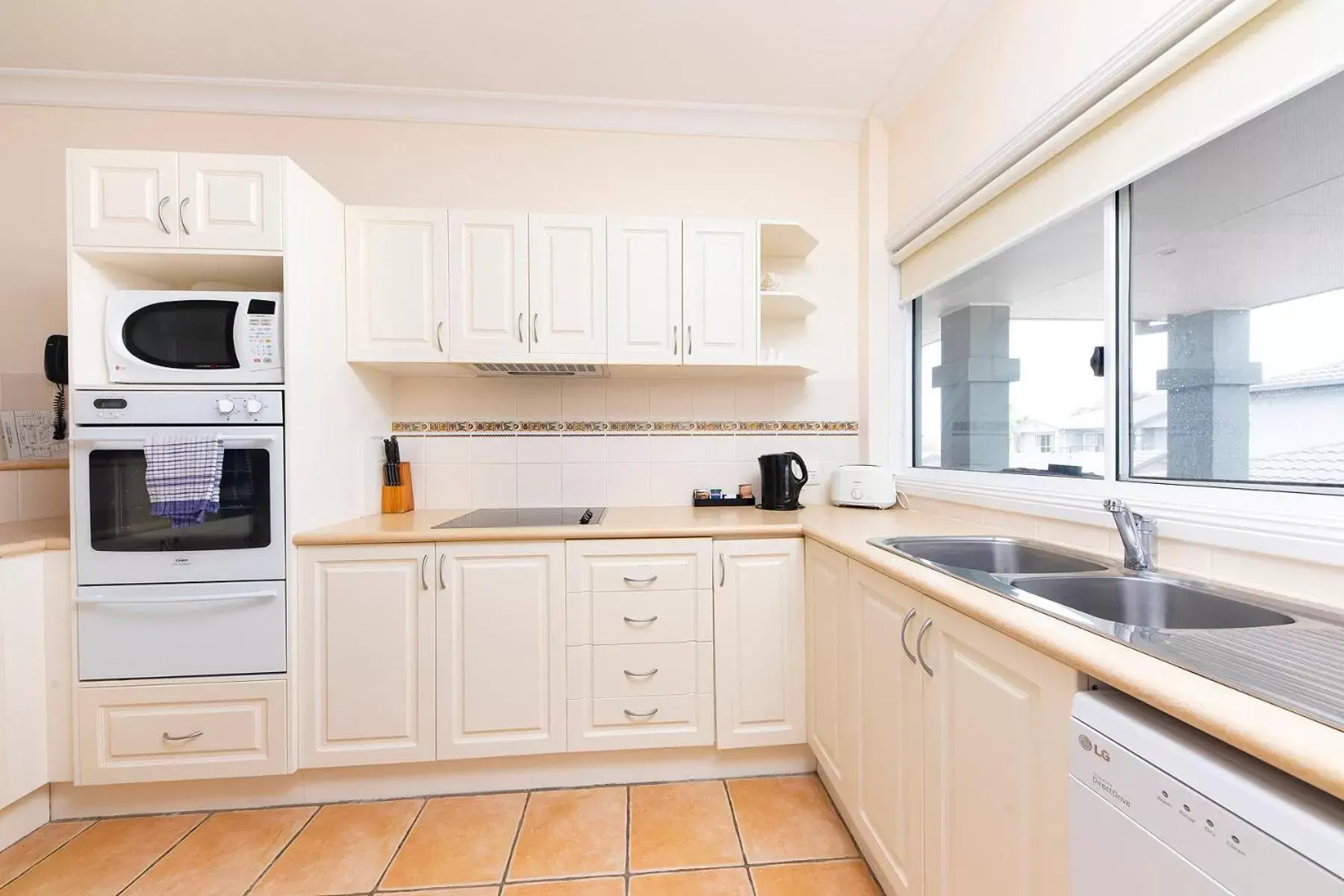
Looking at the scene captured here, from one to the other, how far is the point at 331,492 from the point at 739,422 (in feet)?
5.51

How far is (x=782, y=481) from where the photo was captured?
7.51 feet

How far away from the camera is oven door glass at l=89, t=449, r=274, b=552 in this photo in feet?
5.41

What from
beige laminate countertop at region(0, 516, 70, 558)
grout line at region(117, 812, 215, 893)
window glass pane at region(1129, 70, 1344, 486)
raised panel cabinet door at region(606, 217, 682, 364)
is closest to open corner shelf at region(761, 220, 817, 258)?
raised panel cabinet door at region(606, 217, 682, 364)

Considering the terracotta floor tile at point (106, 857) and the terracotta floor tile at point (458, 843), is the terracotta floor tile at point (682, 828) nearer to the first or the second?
the terracotta floor tile at point (458, 843)

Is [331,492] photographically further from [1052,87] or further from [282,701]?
[1052,87]

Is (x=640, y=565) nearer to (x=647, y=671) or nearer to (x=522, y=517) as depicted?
(x=647, y=671)

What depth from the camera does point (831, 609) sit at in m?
1.65

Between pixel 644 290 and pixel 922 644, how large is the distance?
1.59 m

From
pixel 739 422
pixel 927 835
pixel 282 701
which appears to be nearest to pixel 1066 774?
pixel 927 835

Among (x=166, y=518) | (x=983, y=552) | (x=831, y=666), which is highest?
(x=166, y=518)

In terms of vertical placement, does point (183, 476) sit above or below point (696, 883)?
above

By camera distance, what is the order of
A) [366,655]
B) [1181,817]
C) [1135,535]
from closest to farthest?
[1181,817]
[1135,535]
[366,655]

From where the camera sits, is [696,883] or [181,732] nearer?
[696,883]

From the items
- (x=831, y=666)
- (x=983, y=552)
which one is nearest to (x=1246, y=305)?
(x=983, y=552)
